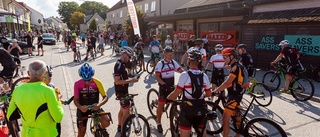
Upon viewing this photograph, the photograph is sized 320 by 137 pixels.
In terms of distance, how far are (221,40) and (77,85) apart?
1433cm

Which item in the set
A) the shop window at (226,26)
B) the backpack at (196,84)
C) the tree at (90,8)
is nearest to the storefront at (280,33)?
the shop window at (226,26)

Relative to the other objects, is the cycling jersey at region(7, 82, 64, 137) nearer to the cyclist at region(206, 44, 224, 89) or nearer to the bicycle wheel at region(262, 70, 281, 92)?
the cyclist at region(206, 44, 224, 89)

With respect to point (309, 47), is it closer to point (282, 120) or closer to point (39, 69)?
point (282, 120)

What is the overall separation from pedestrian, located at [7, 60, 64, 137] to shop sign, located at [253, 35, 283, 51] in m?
11.7

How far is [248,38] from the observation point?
44.8ft

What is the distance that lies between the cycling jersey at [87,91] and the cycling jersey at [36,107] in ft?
3.27

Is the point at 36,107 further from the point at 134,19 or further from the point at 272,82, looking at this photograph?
the point at 134,19

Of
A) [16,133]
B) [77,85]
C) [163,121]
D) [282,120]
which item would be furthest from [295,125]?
[16,133]

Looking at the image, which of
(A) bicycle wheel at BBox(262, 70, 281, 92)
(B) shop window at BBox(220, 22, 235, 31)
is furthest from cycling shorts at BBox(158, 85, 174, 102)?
(B) shop window at BBox(220, 22, 235, 31)

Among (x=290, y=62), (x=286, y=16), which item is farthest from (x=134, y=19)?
(x=290, y=62)

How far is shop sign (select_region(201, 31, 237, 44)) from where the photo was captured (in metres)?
15.7

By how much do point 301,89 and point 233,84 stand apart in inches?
182

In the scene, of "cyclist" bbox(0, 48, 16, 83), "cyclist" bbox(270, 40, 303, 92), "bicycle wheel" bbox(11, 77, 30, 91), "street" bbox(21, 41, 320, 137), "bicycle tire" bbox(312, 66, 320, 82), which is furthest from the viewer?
"bicycle tire" bbox(312, 66, 320, 82)

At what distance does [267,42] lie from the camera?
12.4m
